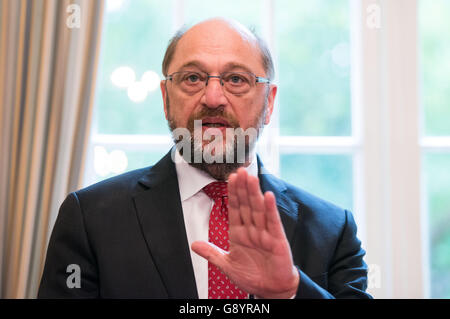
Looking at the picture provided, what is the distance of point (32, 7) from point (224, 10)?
0.84 metres

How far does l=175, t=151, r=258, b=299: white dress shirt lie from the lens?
1.19 m

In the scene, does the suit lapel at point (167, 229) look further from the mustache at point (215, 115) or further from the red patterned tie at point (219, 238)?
the mustache at point (215, 115)

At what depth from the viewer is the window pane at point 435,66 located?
2004 mm

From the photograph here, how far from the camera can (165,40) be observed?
2053mm

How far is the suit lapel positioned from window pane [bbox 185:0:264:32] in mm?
1022

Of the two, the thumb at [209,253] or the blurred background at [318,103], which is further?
the blurred background at [318,103]

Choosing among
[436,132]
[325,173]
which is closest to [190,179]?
[325,173]

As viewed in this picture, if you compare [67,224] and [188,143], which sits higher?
[188,143]

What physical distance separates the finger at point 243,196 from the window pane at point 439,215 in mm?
1420

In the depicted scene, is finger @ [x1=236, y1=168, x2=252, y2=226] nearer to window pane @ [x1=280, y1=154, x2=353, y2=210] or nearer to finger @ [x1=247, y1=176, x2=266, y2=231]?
finger @ [x1=247, y1=176, x2=266, y2=231]

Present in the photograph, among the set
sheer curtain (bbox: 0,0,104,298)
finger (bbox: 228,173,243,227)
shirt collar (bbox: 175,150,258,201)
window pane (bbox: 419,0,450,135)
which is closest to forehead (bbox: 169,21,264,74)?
shirt collar (bbox: 175,150,258,201)

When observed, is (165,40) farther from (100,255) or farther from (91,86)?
(100,255)

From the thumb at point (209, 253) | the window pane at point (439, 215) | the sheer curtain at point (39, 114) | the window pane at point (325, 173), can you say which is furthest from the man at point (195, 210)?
the window pane at point (439, 215)
